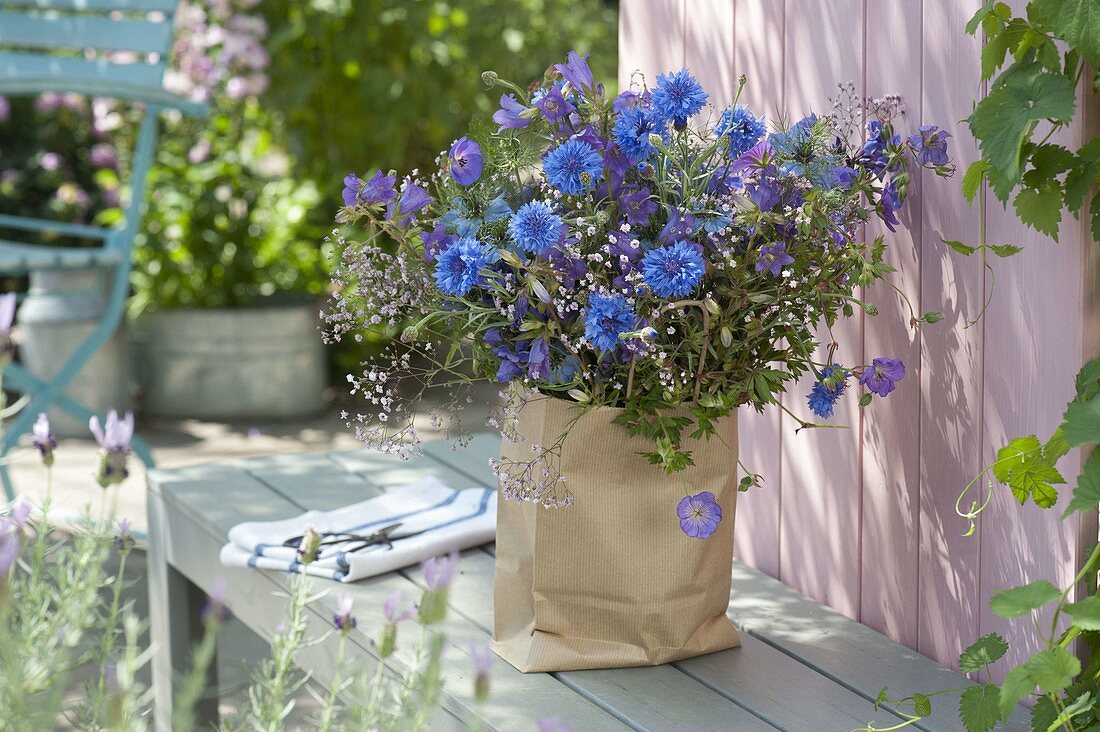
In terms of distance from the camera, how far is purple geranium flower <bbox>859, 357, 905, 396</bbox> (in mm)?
1383

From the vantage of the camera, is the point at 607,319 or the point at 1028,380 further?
the point at 1028,380

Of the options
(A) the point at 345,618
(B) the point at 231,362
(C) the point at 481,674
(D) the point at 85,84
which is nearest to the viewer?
(C) the point at 481,674

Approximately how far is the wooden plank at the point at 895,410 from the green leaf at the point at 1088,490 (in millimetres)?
343

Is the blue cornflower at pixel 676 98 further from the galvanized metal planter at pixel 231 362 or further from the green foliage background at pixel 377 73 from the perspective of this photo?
the green foliage background at pixel 377 73

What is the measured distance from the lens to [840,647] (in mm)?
1569

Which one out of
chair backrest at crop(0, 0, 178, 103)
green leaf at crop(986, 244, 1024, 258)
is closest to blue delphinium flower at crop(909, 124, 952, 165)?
green leaf at crop(986, 244, 1024, 258)

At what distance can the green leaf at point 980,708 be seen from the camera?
127 centimetres

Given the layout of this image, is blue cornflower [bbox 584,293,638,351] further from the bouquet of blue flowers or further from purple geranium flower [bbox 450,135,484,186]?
purple geranium flower [bbox 450,135,484,186]

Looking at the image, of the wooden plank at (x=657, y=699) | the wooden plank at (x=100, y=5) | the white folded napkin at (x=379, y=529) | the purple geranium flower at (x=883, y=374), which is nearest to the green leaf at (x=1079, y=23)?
the purple geranium flower at (x=883, y=374)

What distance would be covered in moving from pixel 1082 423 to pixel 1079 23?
0.33m

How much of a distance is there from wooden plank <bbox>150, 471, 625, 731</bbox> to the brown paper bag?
0.17ft

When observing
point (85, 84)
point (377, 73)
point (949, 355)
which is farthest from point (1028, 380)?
point (377, 73)

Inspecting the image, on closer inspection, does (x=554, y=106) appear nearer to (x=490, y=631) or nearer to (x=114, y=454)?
(x=114, y=454)

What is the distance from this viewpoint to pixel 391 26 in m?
4.75
